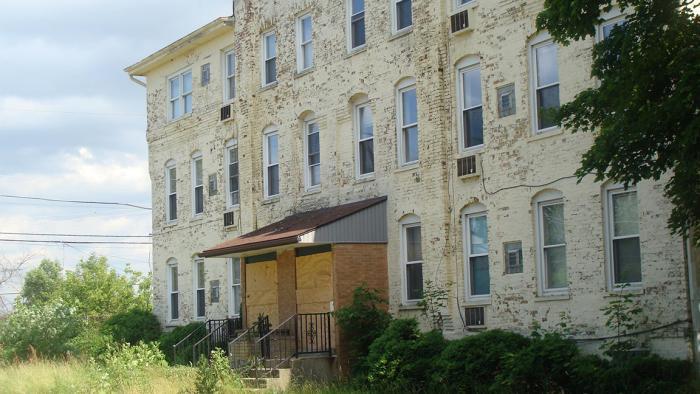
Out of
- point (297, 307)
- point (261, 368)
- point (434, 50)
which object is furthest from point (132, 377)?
point (434, 50)

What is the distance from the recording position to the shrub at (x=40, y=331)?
33.5 m

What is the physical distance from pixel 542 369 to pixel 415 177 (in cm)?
650

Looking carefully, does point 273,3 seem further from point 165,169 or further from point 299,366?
point 299,366

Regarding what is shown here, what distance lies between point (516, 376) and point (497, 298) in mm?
3286

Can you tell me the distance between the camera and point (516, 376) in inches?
695

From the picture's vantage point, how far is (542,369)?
58.2 feet

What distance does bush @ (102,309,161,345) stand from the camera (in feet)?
109

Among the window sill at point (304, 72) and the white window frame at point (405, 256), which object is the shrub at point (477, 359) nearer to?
the white window frame at point (405, 256)

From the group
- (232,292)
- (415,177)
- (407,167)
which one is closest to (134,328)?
(232,292)

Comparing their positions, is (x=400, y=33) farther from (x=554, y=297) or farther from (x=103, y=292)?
(x=103, y=292)

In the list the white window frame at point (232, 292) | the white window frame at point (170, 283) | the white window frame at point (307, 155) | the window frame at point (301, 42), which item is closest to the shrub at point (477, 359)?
the white window frame at point (307, 155)

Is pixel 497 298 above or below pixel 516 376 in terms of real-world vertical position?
above

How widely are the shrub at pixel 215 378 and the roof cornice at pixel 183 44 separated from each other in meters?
13.0

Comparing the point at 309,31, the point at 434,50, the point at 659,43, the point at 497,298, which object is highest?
the point at 309,31
